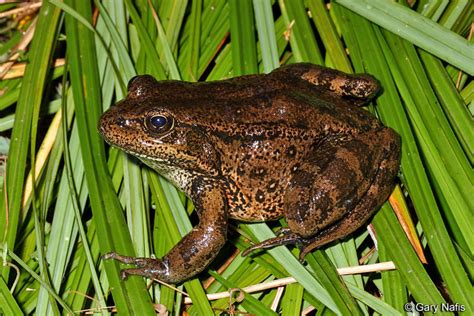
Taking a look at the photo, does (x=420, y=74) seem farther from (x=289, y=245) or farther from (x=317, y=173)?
(x=289, y=245)

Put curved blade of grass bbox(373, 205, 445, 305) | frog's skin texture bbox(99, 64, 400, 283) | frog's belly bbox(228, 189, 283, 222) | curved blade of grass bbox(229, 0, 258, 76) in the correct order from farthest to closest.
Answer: curved blade of grass bbox(229, 0, 258, 76)
frog's belly bbox(228, 189, 283, 222)
frog's skin texture bbox(99, 64, 400, 283)
curved blade of grass bbox(373, 205, 445, 305)

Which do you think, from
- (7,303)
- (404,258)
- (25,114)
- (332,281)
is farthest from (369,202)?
(25,114)

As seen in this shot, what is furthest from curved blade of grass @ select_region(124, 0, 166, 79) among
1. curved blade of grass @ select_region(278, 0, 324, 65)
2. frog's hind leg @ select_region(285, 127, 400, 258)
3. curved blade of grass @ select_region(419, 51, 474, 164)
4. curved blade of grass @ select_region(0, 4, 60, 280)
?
curved blade of grass @ select_region(419, 51, 474, 164)

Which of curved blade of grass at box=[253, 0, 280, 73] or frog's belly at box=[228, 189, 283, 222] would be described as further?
curved blade of grass at box=[253, 0, 280, 73]

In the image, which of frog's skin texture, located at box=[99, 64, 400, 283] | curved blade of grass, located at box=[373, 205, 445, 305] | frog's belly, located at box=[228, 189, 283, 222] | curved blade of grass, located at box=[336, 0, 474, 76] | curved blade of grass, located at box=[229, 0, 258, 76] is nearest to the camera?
curved blade of grass, located at box=[373, 205, 445, 305]

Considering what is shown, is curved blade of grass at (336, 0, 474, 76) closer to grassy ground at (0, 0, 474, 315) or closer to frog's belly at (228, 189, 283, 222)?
grassy ground at (0, 0, 474, 315)

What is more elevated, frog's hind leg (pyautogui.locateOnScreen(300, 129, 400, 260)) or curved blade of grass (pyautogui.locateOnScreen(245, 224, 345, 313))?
frog's hind leg (pyautogui.locateOnScreen(300, 129, 400, 260))

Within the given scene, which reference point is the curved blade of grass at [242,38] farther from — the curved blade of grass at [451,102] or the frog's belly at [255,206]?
the curved blade of grass at [451,102]
